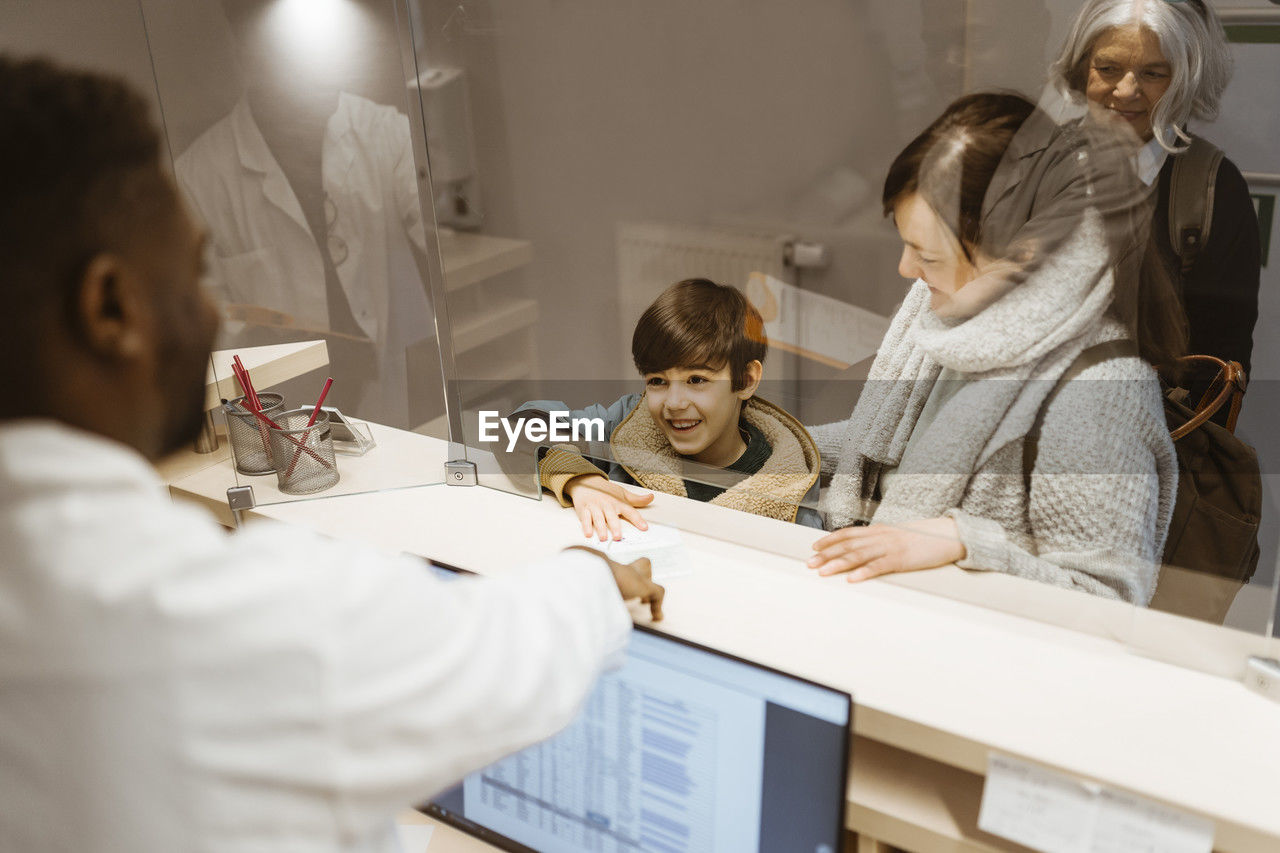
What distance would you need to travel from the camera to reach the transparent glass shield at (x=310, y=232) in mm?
1212

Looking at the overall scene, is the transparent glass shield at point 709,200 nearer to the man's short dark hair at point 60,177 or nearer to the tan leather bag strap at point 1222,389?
the tan leather bag strap at point 1222,389

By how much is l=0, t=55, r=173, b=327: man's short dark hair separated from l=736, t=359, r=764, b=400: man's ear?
618mm

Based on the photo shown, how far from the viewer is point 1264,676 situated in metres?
0.79

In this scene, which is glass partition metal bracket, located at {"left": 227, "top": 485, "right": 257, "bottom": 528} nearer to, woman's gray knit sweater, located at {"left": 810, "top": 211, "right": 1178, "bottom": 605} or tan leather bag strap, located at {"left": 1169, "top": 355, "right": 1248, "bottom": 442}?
woman's gray knit sweater, located at {"left": 810, "top": 211, "right": 1178, "bottom": 605}

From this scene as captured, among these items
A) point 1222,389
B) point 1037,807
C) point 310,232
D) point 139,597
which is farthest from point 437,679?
point 310,232

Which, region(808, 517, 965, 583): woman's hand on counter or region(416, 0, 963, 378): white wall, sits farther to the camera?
region(808, 517, 965, 583): woman's hand on counter

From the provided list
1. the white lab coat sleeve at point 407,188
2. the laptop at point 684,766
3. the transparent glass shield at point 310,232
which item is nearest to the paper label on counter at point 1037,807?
the laptop at point 684,766

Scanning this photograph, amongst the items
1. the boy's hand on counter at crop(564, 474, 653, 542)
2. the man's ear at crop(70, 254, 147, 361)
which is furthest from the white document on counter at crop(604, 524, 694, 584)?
the man's ear at crop(70, 254, 147, 361)

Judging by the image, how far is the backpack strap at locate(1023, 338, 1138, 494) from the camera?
2.81 ft

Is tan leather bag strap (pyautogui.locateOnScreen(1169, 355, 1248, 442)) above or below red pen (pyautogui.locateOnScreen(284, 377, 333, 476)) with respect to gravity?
above

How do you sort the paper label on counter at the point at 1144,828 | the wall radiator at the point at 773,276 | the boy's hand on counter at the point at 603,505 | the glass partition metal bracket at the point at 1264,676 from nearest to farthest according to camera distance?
the paper label on counter at the point at 1144,828 → the glass partition metal bracket at the point at 1264,676 → the wall radiator at the point at 773,276 → the boy's hand on counter at the point at 603,505

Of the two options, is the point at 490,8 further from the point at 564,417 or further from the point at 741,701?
the point at 741,701

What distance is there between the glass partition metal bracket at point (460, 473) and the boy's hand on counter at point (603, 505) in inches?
6.1

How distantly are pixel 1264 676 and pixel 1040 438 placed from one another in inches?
10.3
